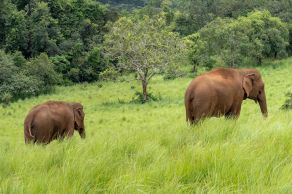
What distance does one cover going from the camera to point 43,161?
4.05 meters

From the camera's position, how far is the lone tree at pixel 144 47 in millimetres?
28359

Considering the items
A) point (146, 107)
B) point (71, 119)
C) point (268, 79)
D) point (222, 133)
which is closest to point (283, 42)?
point (268, 79)

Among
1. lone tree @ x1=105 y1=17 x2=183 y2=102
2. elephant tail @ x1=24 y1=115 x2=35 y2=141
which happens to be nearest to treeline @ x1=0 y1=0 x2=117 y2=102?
lone tree @ x1=105 y1=17 x2=183 y2=102

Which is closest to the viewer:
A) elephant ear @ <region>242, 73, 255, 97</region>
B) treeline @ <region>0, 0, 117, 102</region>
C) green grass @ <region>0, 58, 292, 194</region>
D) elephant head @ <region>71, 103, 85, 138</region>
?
green grass @ <region>0, 58, 292, 194</region>

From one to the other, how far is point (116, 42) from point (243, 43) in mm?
14858

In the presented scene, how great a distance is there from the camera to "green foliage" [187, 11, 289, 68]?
133 ft

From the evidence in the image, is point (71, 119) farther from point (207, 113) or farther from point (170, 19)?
point (170, 19)

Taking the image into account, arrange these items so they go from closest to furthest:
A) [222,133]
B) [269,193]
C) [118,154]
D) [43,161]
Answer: [269,193] → [43,161] → [118,154] → [222,133]

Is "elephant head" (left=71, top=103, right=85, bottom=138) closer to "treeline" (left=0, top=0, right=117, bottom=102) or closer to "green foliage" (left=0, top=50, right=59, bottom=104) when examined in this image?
"green foliage" (left=0, top=50, right=59, bottom=104)

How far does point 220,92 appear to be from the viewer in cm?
913

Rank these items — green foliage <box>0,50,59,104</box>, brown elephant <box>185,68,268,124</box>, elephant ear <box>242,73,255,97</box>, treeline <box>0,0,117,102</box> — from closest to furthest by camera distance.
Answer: brown elephant <box>185,68,268,124</box> → elephant ear <box>242,73,255,97</box> → green foliage <box>0,50,59,104</box> → treeline <box>0,0,117,102</box>

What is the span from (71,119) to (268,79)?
25.0 metres

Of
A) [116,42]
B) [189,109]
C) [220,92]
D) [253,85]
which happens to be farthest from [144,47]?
[189,109]

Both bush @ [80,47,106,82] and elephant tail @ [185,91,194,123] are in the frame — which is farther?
bush @ [80,47,106,82]
